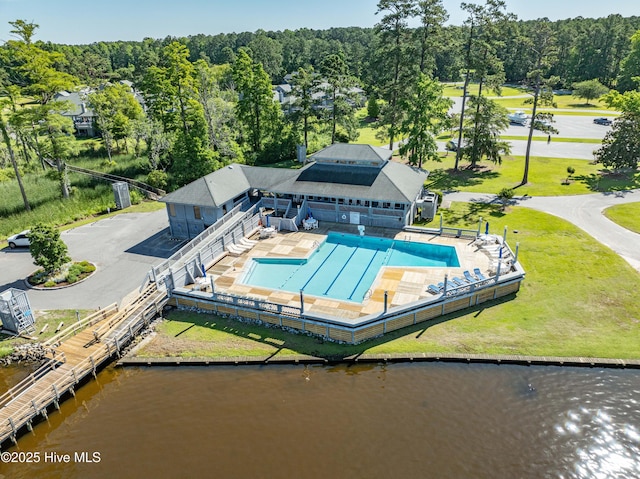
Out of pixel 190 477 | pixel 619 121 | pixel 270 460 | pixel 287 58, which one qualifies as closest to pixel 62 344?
pixel 190 477

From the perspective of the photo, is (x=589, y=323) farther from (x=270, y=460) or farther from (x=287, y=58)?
(x=287, y=58)

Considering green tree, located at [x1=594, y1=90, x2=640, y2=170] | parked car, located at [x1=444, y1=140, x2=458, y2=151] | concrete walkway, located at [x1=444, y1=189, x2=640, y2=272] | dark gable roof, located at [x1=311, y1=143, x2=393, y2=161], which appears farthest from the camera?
parked car, located at [x1=444, y1=140, x2=458, y2=151]

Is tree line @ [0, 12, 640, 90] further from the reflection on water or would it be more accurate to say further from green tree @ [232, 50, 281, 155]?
the reflection on water

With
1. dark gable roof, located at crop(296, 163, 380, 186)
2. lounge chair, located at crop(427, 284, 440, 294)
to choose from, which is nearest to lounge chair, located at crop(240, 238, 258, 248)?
dark gable roof, located at crop(296, 163, 380, 186)

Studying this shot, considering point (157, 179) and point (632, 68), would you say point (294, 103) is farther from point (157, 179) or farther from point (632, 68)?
point (632, 68)

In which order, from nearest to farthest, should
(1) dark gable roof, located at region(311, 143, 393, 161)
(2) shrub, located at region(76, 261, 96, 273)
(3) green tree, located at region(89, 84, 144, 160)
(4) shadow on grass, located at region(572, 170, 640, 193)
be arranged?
1. (2) shrub, located at region(76, 261, 96, 273)
2. (1) dark gable roof, located at region(311, 143, 393, 161)
3. (4) shadow on grass, located at region(572, 170, 640, 193)
4. (3) green tree, located at region(89, 84, 144, 160)

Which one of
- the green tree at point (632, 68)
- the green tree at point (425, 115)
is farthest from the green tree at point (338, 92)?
the green tree at point (632, 68)

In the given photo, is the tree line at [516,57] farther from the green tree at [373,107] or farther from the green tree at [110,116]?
the green tree at [110,116]
